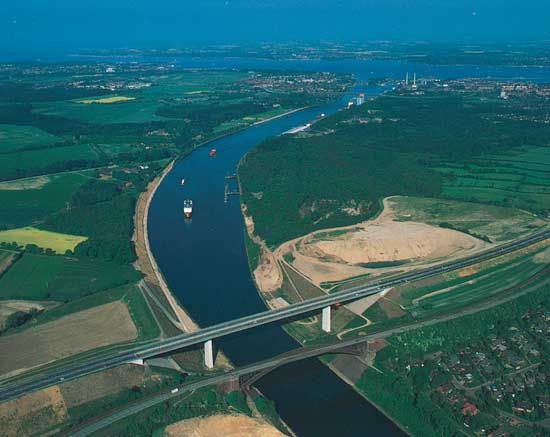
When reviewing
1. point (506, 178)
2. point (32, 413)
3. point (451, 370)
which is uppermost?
point (32, 413)

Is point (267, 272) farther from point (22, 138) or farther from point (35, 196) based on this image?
point (22, 138)

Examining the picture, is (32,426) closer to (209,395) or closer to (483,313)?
(209,395)

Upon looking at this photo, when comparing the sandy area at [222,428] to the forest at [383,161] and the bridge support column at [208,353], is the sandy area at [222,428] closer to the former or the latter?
the bridge support column at [208,353]

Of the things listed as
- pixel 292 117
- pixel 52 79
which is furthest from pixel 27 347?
pixel 52 79

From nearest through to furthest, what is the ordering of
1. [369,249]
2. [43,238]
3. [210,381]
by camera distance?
[210,381] < [369,249] < [43,238]

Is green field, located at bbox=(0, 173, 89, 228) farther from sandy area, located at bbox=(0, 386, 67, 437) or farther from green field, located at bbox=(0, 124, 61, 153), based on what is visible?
sandy area, located at bbox=(0, 386, 67, 437)

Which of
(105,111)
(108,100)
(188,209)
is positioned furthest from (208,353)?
(108,100)
